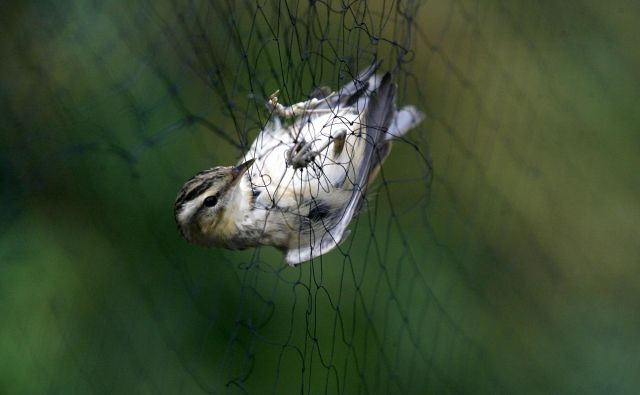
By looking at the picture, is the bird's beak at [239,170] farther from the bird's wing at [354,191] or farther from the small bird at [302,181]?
the bird's wing at [354,191]

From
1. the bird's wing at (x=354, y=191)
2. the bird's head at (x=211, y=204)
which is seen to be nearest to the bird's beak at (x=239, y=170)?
the bird's head at (x=211, y=204)

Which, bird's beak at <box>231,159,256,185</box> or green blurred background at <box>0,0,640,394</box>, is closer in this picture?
bird's beak at <box>231,159,256,185</box>

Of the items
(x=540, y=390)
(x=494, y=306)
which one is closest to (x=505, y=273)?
(x=494, y=306)

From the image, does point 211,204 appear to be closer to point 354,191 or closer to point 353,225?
point 354,191

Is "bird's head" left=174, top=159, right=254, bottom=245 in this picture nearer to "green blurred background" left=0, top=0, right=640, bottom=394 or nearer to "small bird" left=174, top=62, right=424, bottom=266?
"small bird" left=174, top=62, right=424, bottom=266

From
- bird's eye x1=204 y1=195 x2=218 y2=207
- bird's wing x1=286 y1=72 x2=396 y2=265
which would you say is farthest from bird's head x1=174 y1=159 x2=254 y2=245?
bird's wing x1=286 y1=72 x2=396 y2=265

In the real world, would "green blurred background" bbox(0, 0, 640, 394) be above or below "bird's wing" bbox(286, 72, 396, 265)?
above
